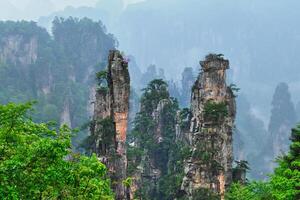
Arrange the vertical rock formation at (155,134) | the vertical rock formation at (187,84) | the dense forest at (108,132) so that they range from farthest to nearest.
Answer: the vertical rock formation at (187,84), the vertical rock formation at (155,134), the dense forest at (108,132)

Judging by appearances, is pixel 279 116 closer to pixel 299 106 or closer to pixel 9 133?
pixel 299 106

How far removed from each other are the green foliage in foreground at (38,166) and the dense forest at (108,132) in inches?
1.5

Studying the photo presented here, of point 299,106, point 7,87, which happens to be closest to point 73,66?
point 7,87

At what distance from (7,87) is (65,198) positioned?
9147cm

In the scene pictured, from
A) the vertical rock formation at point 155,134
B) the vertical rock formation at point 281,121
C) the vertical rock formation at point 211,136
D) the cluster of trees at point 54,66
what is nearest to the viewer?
the vertical rock formation at point 211,136

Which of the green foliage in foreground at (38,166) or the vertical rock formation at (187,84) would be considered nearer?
the green foliage in foreground at (38,166)

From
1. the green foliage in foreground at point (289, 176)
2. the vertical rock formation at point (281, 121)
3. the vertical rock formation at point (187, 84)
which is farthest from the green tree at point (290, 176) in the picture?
the vertical rock formation at point (187, 84)

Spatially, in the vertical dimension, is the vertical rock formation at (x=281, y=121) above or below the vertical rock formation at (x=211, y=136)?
above

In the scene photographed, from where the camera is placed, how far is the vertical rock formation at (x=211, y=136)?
44.9m

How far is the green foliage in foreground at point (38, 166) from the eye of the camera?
57.6 feet

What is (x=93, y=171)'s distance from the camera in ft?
66.1

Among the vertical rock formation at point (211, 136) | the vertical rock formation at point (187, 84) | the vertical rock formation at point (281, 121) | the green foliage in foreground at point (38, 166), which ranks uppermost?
the vertical rock formation at point (187, 84)

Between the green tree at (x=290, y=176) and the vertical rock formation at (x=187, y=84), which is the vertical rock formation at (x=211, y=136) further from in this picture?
the vertical rock formation at (x=187, y=84)

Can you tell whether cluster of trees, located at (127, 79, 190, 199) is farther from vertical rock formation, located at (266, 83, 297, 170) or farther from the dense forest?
vertical rock formation, located at (266, 83, 297, 170)
